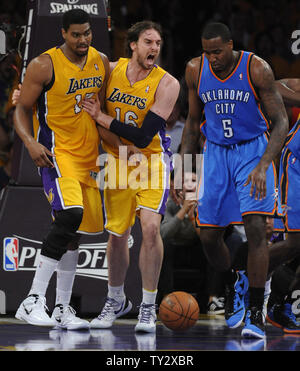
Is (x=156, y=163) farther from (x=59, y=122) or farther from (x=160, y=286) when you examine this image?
(x=160, y=286)

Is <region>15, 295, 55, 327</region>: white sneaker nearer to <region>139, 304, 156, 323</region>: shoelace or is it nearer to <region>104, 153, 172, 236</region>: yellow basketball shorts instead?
<region>139, 304, 156, 323</region>: shoelace

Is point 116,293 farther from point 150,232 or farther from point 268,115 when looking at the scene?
point 268,115

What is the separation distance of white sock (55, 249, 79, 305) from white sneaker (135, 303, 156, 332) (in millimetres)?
577

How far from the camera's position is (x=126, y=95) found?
598cm

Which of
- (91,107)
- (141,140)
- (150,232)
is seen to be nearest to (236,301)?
A: (150,232)

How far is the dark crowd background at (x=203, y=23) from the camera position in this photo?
11.0 meters

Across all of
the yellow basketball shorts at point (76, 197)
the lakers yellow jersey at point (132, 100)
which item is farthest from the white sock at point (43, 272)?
the lakers yellow jersey at point (132, 100)

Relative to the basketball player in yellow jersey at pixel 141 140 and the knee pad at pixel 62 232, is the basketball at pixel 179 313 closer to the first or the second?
the basketball player in yellow jersey at pixel 141 140

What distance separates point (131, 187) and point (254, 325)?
1.36 metres

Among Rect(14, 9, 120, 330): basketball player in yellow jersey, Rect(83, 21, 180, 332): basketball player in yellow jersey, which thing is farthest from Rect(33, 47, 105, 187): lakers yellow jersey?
Rect(83, 21, 180, 332): basketball player in yellow jersey

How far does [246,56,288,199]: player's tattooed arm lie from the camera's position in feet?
17.9

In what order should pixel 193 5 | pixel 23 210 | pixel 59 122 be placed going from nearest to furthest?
pixel 59 122 → pixel 23 210 → pixel 193 5
